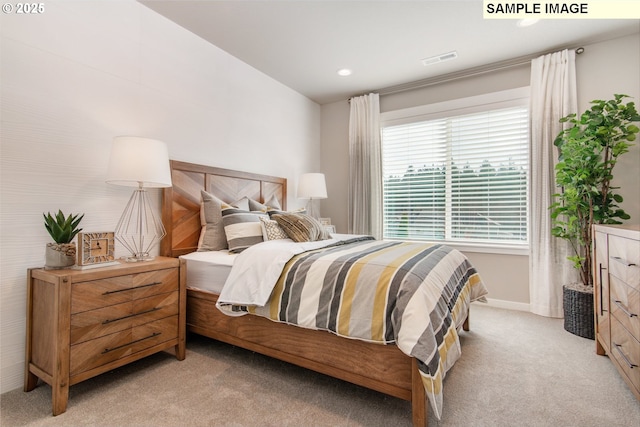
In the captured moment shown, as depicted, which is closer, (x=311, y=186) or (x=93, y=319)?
(x=93, y=319)

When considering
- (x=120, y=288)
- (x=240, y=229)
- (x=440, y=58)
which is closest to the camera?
(x=120, y=288)

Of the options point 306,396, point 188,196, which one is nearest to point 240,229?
point 188,196

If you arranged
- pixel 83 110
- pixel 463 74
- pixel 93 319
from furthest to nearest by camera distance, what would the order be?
pixel 463 74
pixel 83 110
pixel 93 319

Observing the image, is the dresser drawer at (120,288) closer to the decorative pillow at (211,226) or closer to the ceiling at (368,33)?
the decorative pillow at (211,226)

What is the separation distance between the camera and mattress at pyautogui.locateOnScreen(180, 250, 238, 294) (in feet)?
6.97

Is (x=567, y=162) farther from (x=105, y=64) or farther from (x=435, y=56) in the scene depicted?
(x=105, y=64)

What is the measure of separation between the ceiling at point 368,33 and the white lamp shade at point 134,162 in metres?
1.27

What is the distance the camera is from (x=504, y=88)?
3.41 meters

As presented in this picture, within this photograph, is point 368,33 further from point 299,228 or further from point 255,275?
point 255,275

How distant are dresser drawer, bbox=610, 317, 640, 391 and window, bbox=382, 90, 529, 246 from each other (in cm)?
162

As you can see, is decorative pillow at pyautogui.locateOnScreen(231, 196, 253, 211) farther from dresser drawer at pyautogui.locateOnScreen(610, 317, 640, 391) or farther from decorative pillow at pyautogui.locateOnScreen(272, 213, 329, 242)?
dresser drawer at pyautogui.locateOnScreen(610, 317, 640, 391)

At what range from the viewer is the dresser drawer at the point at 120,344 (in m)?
1.59

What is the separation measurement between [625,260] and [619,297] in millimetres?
278

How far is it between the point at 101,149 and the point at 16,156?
1.49 ft
